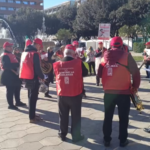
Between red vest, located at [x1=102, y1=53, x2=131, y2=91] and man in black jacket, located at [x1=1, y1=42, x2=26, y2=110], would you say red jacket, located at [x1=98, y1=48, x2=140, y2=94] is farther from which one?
man in black jacket, located at [x1=1, y1=42, x2=26, y2=110]

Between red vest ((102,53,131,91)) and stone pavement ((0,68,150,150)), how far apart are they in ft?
3.50

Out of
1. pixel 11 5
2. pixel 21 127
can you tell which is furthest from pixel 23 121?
Answer: pixel 11 5

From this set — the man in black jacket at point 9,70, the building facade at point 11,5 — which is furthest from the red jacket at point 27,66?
the building facade at point 11,5

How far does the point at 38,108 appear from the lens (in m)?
6.32

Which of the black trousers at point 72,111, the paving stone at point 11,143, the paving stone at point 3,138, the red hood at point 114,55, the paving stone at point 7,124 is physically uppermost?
the red hood at point 114,55

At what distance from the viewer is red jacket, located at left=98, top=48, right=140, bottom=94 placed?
3662 millimetres

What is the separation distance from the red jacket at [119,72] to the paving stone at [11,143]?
1923 mm

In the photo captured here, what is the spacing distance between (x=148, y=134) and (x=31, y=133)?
2.30m

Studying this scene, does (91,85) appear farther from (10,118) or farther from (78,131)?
(78,131)

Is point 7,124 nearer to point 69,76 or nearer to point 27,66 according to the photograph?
point 27,66

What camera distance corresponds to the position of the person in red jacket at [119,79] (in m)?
3.67

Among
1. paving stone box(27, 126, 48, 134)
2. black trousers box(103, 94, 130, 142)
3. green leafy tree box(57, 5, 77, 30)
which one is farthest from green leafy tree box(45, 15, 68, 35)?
black trousers box(103, 94, 130, 142)

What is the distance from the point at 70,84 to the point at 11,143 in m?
1.56

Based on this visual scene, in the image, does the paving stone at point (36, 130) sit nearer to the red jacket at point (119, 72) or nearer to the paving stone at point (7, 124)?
the paving stone at point (7, 124)
